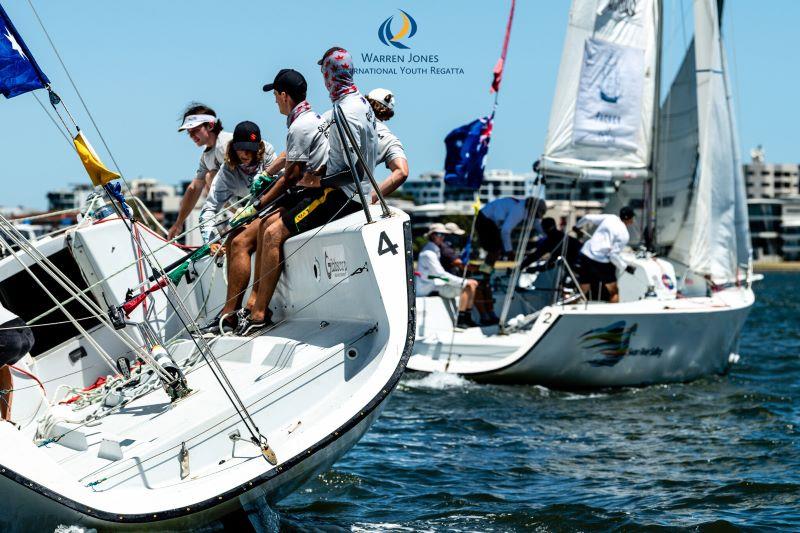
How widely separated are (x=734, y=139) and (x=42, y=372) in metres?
11.4

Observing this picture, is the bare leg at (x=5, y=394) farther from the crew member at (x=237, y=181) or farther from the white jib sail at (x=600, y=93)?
the white jib sail at (x=600, y=93)

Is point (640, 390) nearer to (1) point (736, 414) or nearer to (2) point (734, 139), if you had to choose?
(1) point (736, 414)

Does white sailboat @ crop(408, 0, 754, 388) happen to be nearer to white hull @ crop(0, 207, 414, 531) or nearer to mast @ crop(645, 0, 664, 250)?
mast @ crop(645, 0, 664, 250)

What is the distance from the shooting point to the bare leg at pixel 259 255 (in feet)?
22.8

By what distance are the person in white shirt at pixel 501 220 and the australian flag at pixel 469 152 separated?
0.41m

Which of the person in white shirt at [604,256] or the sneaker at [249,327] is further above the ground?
the sneaker at [249,327]

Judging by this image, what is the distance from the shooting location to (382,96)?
794cm

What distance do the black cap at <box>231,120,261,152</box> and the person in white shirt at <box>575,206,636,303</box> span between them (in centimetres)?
641

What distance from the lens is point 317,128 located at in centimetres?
668

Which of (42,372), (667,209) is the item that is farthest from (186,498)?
(667,209)

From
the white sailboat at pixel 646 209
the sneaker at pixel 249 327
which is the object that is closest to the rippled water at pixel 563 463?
the white sailboat at pixel 646 209

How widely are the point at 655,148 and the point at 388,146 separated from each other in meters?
9.72

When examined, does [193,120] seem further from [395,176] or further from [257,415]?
[257,415]

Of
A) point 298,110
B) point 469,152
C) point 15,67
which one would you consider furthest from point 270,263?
point 469,152
